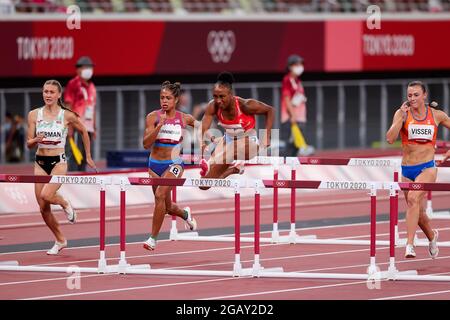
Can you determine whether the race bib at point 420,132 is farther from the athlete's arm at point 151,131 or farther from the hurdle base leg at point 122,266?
the hurdle base leg at point 122,266

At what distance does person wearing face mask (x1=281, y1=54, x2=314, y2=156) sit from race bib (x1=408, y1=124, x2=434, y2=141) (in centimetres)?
1085

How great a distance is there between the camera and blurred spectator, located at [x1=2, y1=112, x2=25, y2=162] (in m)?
28.9

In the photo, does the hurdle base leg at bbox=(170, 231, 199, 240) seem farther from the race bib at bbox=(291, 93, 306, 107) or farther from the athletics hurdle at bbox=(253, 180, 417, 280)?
the race bib at bbox=(291, 93, 306, 107)

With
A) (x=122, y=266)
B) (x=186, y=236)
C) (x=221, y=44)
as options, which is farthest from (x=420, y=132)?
(x=221, y=44)

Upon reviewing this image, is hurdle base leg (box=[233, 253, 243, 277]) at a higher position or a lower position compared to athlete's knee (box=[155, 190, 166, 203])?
lower

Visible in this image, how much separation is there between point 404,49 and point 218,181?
69.3ft

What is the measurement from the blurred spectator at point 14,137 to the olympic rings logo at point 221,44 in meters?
4.90

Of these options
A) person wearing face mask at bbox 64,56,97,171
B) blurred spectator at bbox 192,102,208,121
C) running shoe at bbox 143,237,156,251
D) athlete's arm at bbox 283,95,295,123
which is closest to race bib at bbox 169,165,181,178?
running shoe at bbox 143,237,156,251

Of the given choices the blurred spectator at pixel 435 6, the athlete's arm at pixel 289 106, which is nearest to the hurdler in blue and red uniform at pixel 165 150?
the athlete's arm at pixel 289 106

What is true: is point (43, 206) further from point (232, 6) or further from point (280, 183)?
point (232, 6)

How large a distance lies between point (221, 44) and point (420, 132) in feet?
53.8

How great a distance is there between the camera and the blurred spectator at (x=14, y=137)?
2889cm
